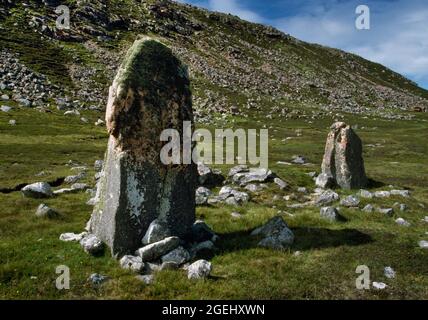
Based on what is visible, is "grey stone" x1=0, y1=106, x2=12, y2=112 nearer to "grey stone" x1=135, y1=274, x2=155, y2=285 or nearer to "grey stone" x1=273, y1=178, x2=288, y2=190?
"grey stone" x1=273, y1=178, x2=288, y2=190

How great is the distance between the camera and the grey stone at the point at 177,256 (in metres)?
15.0

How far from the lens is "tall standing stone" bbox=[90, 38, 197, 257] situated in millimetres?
15688

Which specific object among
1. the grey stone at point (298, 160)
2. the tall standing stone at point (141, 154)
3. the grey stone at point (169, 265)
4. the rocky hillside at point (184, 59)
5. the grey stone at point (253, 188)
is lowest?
the grey stone at point (169, 265)

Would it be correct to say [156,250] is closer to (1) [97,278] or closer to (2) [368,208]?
(1) [97,278]

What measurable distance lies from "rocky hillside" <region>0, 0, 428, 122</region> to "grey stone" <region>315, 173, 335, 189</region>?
2182 inches

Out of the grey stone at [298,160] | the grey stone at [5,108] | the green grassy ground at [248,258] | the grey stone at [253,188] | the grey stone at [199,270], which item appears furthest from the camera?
the grey stone at [5,108]

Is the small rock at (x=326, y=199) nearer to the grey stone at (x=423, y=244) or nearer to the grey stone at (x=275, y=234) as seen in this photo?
the grey stone at (x=423, y=244)

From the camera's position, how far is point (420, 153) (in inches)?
2406

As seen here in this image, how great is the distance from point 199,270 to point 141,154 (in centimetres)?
455

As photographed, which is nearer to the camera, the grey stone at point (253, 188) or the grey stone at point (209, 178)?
the grey stone at point (253, 188)

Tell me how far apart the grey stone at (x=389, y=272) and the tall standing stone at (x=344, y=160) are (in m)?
17.6

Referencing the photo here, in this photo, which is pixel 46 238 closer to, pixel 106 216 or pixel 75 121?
pixel 106 216

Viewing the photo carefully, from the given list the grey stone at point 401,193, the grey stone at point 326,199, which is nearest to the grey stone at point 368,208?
the grey stone at point 326,199

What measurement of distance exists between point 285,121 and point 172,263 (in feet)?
283
